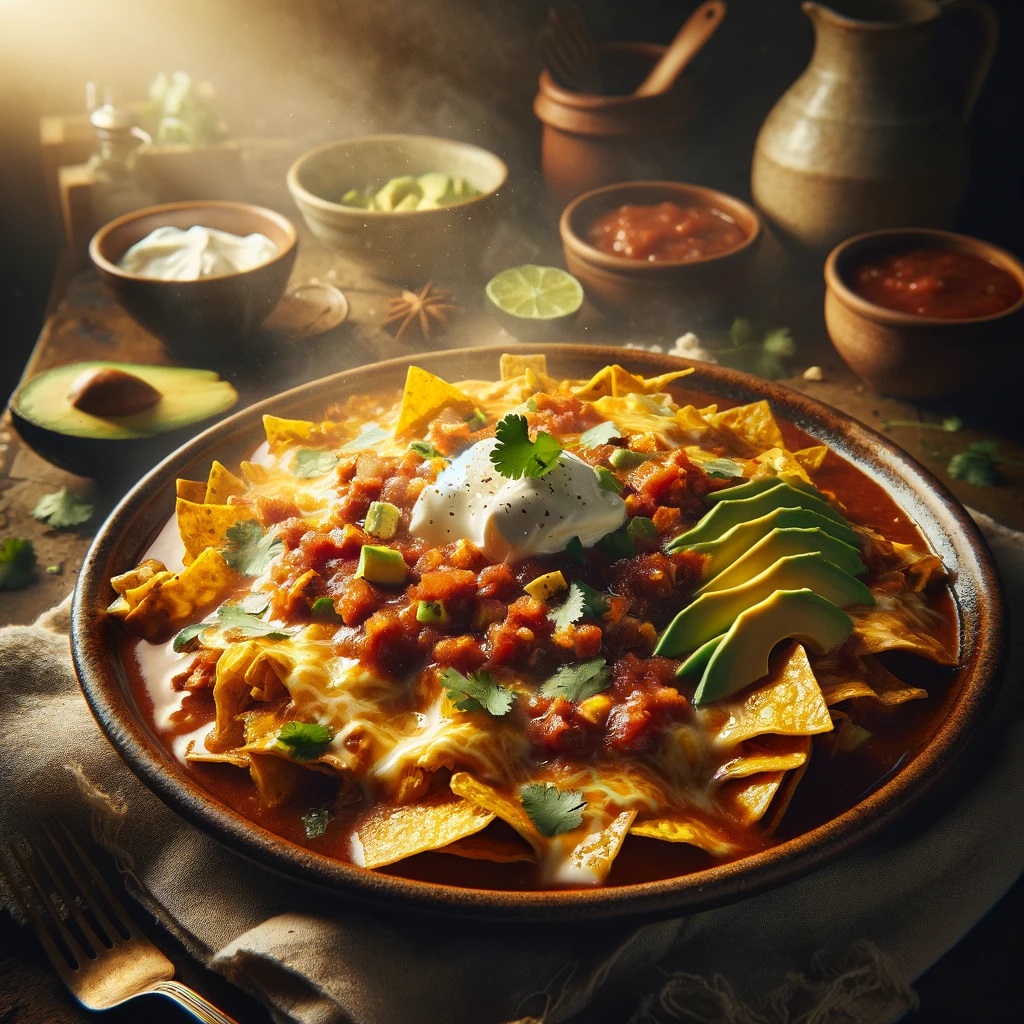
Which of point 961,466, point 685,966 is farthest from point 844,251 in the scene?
point 685,966

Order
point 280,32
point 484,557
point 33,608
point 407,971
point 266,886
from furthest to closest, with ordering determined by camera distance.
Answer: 1. point 280,32
2. point 33,608
3. point 484,557
4. point 266,886
5. point 407,971

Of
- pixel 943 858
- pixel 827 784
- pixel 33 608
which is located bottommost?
pixel 33 608

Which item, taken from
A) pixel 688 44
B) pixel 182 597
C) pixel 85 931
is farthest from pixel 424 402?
pixel 688 44

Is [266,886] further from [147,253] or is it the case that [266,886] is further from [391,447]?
[147,253]

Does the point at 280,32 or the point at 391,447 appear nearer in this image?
the point at 391,447

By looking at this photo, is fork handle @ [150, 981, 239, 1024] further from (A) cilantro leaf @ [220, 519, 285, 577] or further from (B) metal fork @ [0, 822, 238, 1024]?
(A) cilantro leaf @ [220, 519, 285, 577]

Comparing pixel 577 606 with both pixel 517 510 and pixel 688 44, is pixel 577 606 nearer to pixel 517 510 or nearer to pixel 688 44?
pixel 517 510
